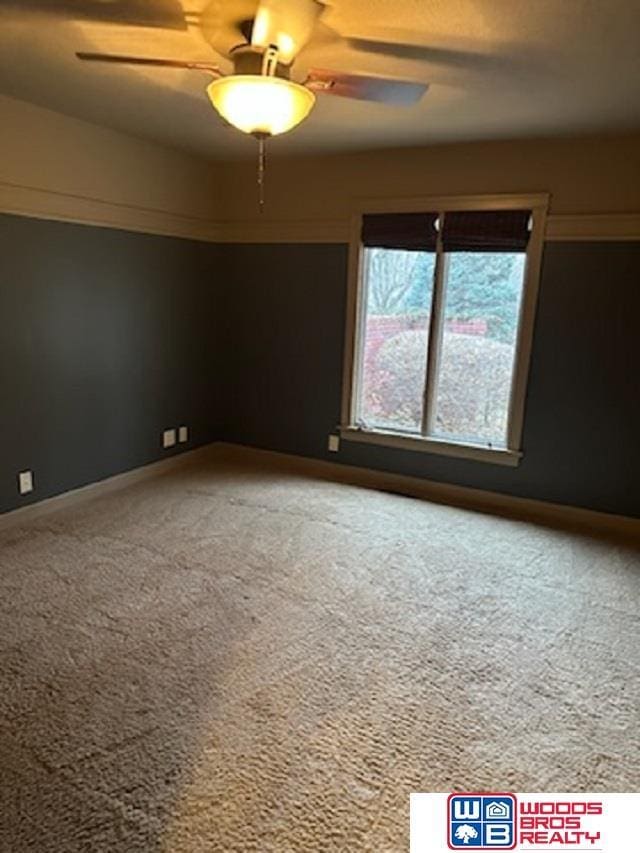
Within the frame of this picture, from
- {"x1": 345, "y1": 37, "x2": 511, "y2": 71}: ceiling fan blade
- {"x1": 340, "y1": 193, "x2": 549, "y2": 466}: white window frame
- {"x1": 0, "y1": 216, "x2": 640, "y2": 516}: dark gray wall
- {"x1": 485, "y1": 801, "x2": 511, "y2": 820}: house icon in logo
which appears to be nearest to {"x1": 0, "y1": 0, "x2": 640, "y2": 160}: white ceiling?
{"x1": 345, "y1": 37, "x2": 511, "y2": 71}: ceiling fan blade

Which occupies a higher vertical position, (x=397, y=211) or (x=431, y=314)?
(x=397, y=211)

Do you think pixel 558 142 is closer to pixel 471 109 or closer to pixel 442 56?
pixel 471 109

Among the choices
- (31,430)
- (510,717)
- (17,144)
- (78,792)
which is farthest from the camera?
(31,430)

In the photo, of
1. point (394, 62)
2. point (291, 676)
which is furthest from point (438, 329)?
point (291, 676)

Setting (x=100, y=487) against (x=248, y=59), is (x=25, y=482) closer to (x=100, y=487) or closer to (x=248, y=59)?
(x=100, y=487)

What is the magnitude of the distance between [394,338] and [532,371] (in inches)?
41.1

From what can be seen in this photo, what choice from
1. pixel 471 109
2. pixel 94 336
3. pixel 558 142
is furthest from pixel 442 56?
pixel 94 336

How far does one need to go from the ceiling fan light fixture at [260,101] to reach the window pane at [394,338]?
235 cm

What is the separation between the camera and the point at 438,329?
4.34 meters

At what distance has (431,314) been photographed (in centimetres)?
435

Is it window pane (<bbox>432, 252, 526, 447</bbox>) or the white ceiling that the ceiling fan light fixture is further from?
window pane (<bbox>432, 252, 526, 447</bbox>)

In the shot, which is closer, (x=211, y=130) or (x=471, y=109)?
(x=471, y=109)

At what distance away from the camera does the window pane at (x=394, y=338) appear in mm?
4402

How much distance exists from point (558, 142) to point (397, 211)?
1.11 metres
